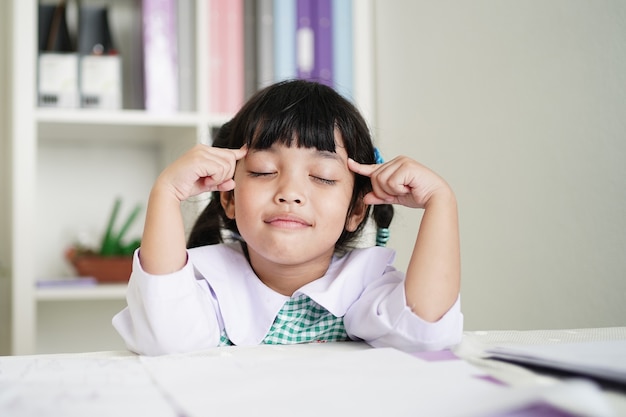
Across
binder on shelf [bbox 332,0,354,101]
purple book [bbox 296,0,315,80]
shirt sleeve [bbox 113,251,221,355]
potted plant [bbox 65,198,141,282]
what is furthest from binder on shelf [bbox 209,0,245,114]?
shirt sleeve [bbox 113,251,221,355]

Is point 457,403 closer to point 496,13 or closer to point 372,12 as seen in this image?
point 496,13

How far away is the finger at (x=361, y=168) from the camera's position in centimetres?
99

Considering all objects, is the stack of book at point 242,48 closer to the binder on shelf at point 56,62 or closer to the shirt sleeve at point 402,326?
the binder on shelf at point 56,62

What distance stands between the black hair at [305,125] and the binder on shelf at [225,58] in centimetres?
65

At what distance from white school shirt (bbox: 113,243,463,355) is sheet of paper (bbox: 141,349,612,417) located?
0.20 m

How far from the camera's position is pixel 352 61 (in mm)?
1912

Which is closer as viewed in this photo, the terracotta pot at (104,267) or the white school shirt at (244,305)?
the white school shirt at (244,305)

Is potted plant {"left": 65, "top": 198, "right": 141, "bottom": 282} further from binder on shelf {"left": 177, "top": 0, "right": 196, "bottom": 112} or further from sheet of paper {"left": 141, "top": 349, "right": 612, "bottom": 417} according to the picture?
sheet of paper {"left": 141, "top": 349, "right": 612, "bottom": 417}

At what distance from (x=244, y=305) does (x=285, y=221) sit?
14 cm

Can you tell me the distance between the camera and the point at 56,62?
1723mm

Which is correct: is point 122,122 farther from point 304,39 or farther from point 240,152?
point 240,152

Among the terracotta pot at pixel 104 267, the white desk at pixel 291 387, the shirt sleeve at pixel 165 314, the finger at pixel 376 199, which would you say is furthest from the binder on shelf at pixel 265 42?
the white desk at pixel 291 387

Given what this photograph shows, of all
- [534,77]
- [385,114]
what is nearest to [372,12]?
[385,114]

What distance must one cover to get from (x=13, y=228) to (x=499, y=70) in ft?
3.90
